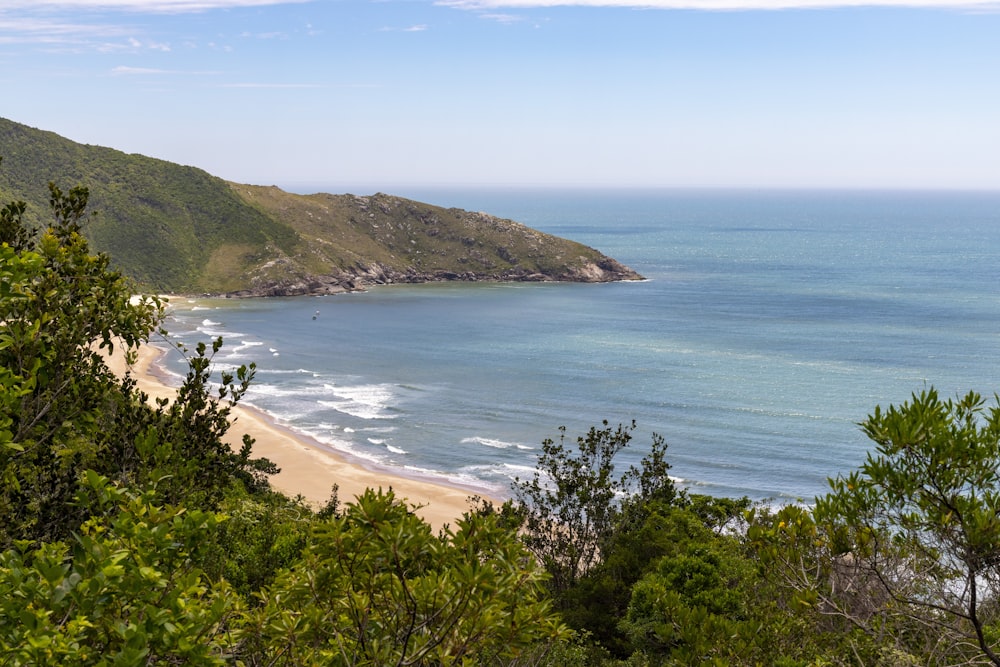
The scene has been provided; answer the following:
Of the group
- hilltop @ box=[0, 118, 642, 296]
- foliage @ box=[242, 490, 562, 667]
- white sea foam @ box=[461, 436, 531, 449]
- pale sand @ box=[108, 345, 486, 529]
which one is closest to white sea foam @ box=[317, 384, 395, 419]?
pale sand @ box=[108, 345, 486, 529]

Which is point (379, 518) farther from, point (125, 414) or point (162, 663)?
point (125, 414)

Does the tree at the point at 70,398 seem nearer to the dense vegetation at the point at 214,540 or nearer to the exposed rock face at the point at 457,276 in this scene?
the dense vegetation at the point at 214,540

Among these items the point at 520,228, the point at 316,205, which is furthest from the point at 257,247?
the point at 520,228

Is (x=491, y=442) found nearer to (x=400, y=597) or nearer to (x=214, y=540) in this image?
(x=214, y=540)

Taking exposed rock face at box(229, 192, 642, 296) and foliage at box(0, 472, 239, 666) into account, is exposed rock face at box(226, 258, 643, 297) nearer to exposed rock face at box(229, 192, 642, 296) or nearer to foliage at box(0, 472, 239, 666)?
exposed rock face at box(229, 192, 642, 296)

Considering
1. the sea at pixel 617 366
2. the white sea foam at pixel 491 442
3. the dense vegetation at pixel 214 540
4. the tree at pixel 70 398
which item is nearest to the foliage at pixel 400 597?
the dense vegetation at pixel 214 540

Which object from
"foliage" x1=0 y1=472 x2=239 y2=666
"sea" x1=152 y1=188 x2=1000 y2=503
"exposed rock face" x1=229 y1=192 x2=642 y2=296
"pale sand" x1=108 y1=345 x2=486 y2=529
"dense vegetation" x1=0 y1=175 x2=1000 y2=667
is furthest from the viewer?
"exposed rock face" x1=229 y1=192 x2=642 y2=296
